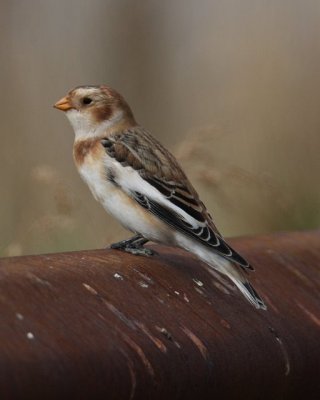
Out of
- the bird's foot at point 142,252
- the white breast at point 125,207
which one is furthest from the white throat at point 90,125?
the bird's foot at point 142,252

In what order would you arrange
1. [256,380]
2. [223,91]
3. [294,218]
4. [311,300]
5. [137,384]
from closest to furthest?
[137,384] → [256,380] → [311,300] → [294,218] → [223,91]

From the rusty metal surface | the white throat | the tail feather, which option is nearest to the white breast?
the white throat

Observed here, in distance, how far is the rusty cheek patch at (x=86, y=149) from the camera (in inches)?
189

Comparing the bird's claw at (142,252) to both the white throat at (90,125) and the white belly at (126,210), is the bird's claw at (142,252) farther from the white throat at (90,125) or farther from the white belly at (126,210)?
the white throat at (90,125)

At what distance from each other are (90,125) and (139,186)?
1.71 ft

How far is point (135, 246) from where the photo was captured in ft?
13.8

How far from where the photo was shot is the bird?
14.4ft

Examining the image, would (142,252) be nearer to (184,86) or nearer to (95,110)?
(95,110)

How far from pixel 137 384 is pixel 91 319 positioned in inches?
6.6

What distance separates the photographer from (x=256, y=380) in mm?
2984

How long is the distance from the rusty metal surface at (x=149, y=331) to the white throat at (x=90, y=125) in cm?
146

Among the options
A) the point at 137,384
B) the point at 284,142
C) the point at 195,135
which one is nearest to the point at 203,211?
the point at 195,135

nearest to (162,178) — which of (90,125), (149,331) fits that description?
(90,125)

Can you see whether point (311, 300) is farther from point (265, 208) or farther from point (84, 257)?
point (265, 208)
